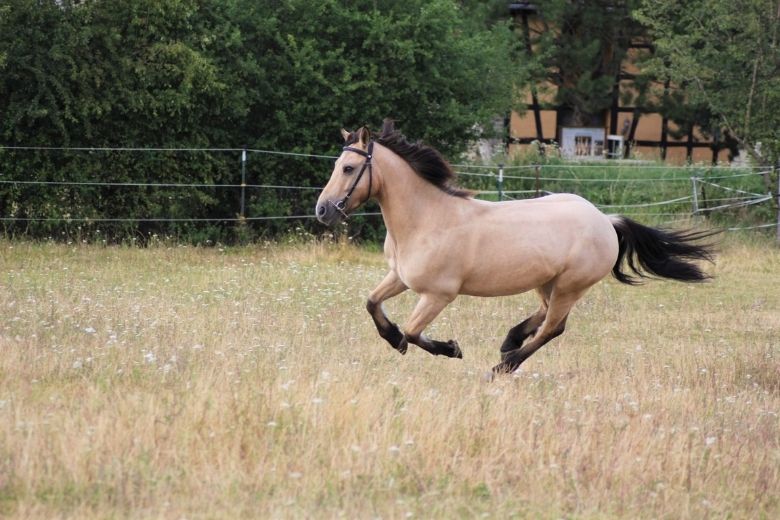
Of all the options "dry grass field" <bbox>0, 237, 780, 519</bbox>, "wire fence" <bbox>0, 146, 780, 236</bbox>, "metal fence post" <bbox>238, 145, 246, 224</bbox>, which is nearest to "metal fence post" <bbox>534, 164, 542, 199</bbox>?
"wire fence" <bbox>0, 146, 780, 236</bbox>

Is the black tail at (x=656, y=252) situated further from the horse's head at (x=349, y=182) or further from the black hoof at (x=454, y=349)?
Answer: the horse's head at (x=349, y=182)

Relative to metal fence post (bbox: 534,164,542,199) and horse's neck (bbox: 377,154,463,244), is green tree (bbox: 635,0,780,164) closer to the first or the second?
metal fence post (bbox: 534,164,542,199)

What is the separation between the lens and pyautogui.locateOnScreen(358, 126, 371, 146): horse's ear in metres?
8.68

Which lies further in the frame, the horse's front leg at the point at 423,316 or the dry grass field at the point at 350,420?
the horse's front leg at the point at 423,316

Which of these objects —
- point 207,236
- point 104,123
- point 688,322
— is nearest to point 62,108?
point 104,123

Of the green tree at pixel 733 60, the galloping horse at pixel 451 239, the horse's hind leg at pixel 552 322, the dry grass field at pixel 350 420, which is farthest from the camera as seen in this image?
the green tree at pixel 733 60

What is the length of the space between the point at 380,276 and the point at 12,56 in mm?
6681

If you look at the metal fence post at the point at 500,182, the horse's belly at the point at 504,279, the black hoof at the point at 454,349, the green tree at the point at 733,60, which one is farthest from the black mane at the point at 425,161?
the green tree at the point at 733,60

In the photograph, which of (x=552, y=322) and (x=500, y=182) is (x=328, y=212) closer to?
(x=552, y=322)

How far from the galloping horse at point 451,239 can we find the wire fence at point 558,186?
978cm

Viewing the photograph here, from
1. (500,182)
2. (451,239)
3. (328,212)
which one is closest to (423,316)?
(451,239)

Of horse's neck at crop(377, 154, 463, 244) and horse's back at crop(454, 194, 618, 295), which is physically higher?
horse's neck at crop(377, 154, 463, 244)

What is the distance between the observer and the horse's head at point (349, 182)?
→ 8.46 metres

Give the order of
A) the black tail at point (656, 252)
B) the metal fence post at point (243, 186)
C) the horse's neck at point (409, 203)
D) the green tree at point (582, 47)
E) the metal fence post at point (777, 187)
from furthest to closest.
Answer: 1. the green tree at point (582, 47)
2. the metal fence post at point (777, 187)
3. the metal fence post at point (243, 186)
4. the black tail at point (656, 252)
5. the horse's neck at point (409, 203)
